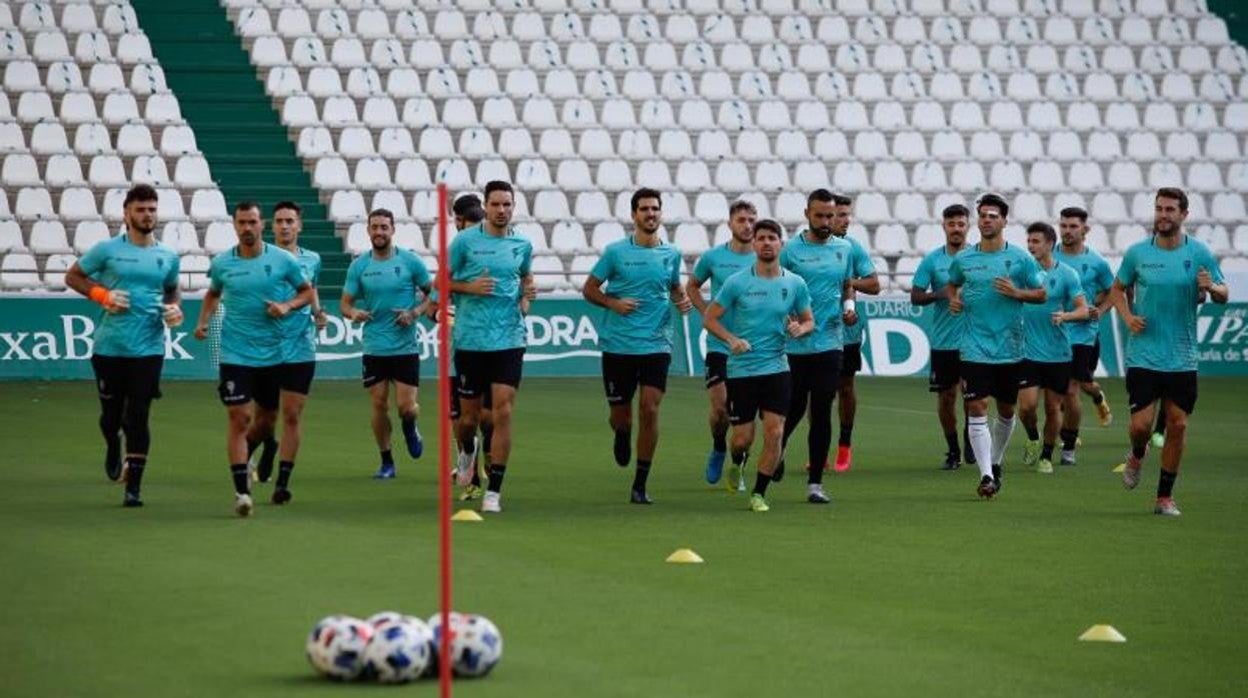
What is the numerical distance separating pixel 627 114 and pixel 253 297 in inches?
861

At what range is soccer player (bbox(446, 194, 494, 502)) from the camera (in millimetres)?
17359

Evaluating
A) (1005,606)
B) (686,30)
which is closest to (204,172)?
(686,30)

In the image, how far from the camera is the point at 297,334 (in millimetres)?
16594

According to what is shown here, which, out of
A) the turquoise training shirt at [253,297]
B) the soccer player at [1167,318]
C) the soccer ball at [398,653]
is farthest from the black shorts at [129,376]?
the soccer ball at [398,653]

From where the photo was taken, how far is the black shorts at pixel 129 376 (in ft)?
53.8

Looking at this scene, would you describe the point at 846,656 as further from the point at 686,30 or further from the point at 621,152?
the point at 686,30

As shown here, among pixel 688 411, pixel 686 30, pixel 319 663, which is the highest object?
pixel 686 30

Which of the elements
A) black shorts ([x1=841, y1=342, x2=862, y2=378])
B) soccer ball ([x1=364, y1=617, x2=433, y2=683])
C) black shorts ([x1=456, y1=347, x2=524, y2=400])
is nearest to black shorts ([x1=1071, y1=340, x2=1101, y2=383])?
black shorts ([x1=841, y1=342, x2=862, y2=378])

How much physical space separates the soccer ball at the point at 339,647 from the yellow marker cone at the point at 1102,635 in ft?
11.5

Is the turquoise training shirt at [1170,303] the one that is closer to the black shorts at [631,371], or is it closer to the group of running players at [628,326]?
the group of running players at [628,326]

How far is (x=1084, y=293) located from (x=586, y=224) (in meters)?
15.9

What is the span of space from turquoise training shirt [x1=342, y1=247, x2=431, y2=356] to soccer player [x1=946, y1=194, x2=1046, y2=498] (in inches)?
183

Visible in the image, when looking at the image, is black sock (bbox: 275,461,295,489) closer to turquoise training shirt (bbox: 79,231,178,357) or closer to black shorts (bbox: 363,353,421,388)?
turquoise training shirt (bbox: 79,231,178,357)

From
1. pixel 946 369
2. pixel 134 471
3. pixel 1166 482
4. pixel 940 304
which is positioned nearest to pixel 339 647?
pixel 134 471
